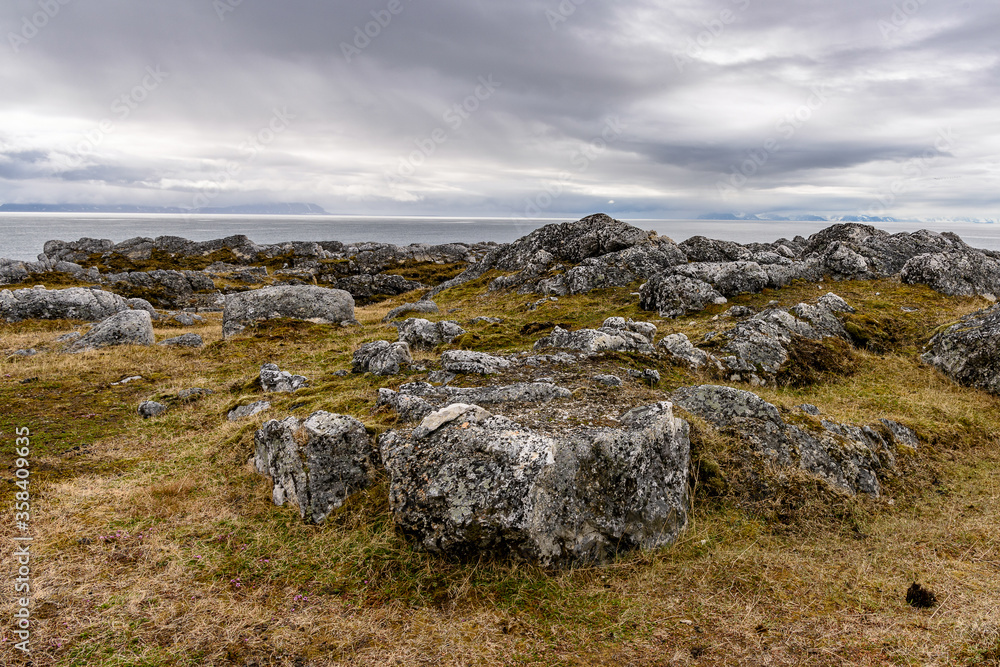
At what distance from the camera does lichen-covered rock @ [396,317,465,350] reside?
2658cm

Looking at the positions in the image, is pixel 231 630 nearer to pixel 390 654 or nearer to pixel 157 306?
pixel 390 654

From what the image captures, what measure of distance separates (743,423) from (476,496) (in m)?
8.37

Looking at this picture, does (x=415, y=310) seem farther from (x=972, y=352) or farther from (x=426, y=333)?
(x=972, y=352)

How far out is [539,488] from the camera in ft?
31.0

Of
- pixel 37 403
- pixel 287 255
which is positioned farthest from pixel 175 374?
pixel 287 255

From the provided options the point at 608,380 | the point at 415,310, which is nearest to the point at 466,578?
the point at 608,380

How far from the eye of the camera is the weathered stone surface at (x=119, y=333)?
30859mm

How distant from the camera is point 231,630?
307 inches

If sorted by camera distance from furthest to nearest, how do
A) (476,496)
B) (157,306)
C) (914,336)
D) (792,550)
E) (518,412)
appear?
1. (157,306)
2. (914,336)
3. (518,412)
4. (792,550)
5. (476,496)

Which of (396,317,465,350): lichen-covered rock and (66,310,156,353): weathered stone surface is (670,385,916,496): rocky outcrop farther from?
(66,310,156,353): weathered stone surface

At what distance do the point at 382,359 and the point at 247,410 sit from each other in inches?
223

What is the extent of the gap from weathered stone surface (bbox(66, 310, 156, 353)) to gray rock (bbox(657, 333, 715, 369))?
33679 mm

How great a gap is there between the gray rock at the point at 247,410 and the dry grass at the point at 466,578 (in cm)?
153

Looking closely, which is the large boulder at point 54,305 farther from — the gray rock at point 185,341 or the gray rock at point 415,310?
the gray rock at point 415,310
